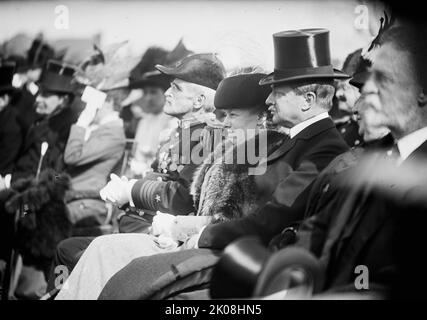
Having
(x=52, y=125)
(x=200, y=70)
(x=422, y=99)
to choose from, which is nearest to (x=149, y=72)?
(x=200, y=70)

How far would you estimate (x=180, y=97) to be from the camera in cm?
341

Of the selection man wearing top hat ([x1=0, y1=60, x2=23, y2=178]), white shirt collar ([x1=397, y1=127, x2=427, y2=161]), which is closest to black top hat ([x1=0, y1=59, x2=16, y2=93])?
man wearing top hat ([x1=0, y1=60, x2=23, y2=178])

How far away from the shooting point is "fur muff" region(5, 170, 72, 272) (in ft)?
11.7

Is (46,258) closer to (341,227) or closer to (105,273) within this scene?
(105,273)

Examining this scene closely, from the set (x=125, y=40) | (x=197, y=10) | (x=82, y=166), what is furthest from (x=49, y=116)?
(x=197, y=10)

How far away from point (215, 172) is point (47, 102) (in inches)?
47.8

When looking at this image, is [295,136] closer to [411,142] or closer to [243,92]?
[243,92]

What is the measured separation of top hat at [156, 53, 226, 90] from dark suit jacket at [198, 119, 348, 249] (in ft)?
2.03

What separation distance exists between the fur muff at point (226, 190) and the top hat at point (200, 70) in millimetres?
406

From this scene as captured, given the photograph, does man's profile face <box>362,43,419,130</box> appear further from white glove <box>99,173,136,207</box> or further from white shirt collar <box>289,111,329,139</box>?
white glove <box>99,173,136,207</box>

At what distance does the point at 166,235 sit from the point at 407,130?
1277 mm

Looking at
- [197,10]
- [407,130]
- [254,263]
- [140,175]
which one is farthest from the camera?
[140,175]

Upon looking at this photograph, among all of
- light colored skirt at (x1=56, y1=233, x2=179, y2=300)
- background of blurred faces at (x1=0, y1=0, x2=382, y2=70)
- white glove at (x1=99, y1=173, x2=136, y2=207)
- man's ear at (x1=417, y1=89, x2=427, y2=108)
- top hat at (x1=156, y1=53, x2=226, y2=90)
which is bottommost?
light colored skirt at (x1=56, y1=233, x2=179, y2=300)
